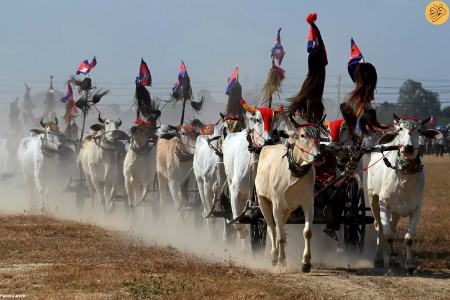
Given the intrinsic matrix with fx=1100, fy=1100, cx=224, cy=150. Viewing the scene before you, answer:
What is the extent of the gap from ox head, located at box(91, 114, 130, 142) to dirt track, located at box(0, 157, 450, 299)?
7.06 m

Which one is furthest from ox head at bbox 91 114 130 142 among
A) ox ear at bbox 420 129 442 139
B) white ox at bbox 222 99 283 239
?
ox ear at bbox 420 129 442 139

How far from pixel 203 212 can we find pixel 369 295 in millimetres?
8964

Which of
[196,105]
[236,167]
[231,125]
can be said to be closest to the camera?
[236,167]

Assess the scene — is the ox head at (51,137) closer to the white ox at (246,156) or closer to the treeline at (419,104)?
the white ox at (246,156)

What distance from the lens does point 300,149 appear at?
49.6ft

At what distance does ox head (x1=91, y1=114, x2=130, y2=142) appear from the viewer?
27219mm

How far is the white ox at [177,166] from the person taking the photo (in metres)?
24.2

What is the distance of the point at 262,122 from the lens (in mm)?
17891

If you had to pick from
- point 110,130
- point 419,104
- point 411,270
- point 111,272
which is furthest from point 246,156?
point 419,104

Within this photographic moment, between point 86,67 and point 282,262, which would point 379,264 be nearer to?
point 282,262

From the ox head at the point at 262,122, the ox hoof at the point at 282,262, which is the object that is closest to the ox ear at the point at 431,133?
the ox head at the point at 262,122

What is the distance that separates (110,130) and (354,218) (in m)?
11.8

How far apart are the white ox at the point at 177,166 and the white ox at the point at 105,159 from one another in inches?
92.1

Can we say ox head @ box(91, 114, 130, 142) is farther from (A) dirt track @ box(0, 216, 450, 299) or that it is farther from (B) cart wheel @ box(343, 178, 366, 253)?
(B) cart wheel @ box(343, 178, 366, 253)
